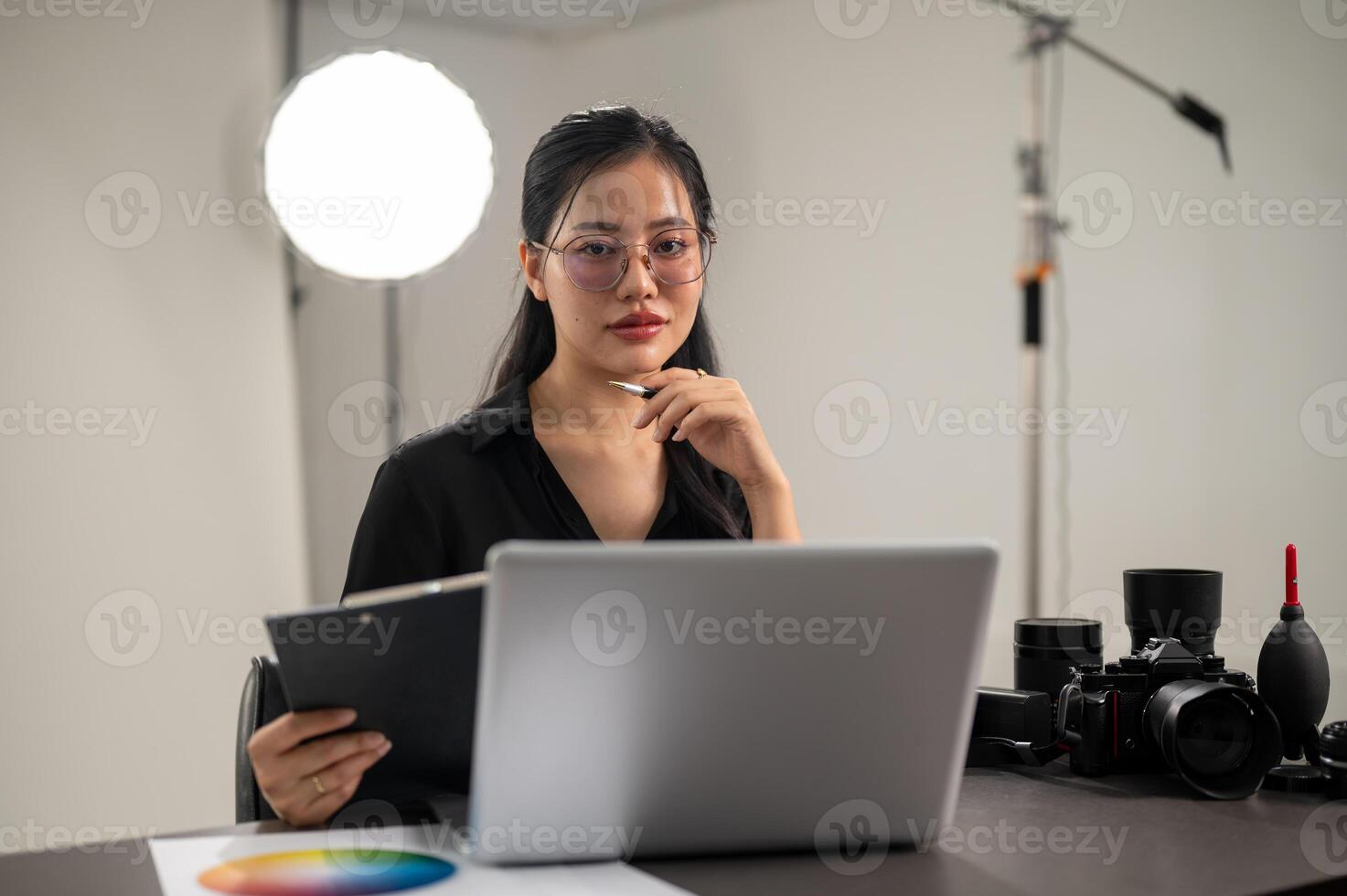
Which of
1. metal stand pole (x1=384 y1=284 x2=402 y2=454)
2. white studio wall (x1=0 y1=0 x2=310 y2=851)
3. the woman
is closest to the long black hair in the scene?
the woman

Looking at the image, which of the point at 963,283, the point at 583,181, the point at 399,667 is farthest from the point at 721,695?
the point at 963,283

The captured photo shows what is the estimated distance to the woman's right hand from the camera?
3.34 ft

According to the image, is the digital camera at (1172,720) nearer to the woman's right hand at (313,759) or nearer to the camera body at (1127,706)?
the camera body at (1127,706)

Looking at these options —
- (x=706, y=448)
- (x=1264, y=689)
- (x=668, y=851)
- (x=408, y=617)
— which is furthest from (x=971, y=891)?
(x=706, y=448)

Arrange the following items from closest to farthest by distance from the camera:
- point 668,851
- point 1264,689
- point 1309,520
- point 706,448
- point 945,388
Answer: point 668,851 < point 1264,689 < point 706,448 < point 1309,520 < point 945,388

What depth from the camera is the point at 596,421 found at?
1.88 meters

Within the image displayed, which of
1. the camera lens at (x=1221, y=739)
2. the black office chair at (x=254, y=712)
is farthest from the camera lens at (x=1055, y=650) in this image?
the black office chair at (x=254, y=712)

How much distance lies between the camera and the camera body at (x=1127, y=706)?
4.22 ft

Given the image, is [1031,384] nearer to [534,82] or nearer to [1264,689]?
[1264,689]

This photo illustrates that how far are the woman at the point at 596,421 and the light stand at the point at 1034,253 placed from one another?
961 millimetres

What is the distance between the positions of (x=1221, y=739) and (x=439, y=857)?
73 centimetres

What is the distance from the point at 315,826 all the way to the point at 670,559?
1.44 ft

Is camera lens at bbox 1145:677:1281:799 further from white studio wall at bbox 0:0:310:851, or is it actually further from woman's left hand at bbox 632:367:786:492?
white studio wall at bbox 0:0:310:851

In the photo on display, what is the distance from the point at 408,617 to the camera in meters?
0.93
